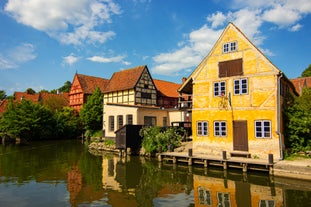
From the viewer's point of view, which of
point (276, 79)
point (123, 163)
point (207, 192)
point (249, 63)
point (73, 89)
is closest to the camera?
point (207, 192)

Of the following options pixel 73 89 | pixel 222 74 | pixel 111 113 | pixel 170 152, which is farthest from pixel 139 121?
pixel 73 89

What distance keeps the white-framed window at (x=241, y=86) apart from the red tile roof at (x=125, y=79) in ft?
56.5

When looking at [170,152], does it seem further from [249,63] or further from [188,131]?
[249,63]

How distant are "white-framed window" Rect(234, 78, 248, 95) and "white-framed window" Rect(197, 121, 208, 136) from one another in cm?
331

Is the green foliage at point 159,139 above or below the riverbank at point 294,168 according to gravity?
above

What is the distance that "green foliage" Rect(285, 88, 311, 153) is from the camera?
15.8m

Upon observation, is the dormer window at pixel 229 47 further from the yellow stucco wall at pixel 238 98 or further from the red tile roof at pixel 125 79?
the red tile roof at pixel 125 79

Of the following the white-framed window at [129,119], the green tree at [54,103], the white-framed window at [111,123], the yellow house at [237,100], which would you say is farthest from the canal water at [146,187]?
the green tree at [54,103]

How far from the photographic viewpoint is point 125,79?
34.7 metres

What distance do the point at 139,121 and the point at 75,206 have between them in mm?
16650

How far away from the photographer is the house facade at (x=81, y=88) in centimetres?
4503

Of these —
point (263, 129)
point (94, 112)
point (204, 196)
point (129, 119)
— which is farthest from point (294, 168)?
point (94, 112)

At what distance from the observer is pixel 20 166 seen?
58.7ft

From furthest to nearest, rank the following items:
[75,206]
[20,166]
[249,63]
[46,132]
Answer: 1. [46,132]
2. [20,166]
3. [249,63]
4. [75,206]
